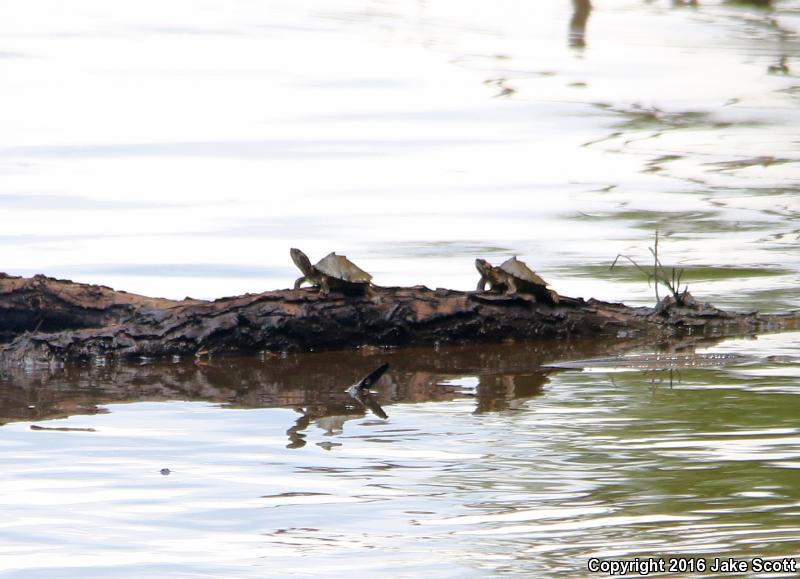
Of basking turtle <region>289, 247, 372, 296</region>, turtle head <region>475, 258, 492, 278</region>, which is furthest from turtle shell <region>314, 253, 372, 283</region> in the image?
turtle head <region>475, 258, 492, 278</region>

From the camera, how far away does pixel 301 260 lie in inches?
277

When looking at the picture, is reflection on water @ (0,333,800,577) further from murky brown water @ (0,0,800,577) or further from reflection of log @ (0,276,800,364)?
reflection of log @ (0,276,800,364)

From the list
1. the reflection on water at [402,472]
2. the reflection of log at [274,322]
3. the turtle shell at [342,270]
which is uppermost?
the turtle shell at [342,270]

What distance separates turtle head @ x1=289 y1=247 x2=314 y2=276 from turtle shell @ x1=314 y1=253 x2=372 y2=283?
33 centimetres

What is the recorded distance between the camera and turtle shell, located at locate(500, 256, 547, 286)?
6.80 m

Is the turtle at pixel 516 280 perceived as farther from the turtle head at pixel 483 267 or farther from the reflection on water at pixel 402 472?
the reflection on water at pixel 402 472

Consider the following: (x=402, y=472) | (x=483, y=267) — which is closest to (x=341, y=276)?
(x=483, y=267)

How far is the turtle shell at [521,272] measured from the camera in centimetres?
680

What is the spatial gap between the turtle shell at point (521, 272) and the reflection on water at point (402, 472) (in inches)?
30.2

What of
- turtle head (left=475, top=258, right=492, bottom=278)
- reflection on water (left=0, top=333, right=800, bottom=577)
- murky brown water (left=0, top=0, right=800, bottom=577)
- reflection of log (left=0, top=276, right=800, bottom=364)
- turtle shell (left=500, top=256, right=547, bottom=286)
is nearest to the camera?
reflection on water (left=0, top=333, right=800, bottom=577)

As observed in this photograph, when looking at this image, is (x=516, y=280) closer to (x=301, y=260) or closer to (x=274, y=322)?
(x=301, y=260)

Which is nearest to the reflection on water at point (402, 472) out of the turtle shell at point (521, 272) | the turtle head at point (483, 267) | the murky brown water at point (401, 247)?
the murky brown water at point (401, 247)

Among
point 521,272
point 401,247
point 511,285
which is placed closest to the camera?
point 521,272

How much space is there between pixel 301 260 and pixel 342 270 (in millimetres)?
442
